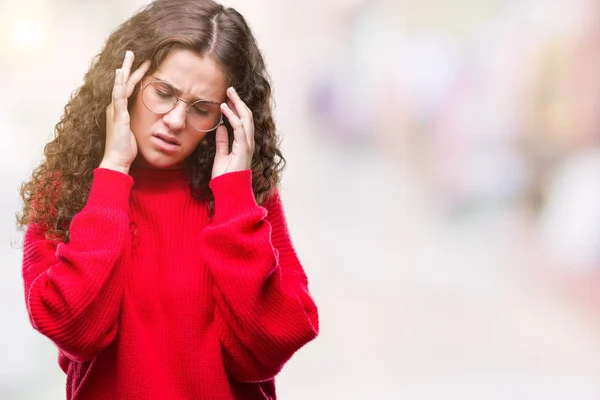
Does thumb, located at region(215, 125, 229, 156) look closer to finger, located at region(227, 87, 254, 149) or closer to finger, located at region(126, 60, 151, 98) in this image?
finger, located at region(227, 87, 254, 149)

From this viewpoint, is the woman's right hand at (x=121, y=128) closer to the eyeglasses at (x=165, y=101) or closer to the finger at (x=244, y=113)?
the eyeglasses at (x=165, y=101)

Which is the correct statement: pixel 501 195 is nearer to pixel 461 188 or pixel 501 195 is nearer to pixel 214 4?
pixel 461 188

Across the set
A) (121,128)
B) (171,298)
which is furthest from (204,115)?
(171,298)

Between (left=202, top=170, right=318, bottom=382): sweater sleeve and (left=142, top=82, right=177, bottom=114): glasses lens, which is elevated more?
(left=142, top=82, right=177, bottom=114): glasses lens

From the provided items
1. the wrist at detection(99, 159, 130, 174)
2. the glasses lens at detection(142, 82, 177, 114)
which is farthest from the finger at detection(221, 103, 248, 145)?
the wrist at detection(99, 159, 130, 174)

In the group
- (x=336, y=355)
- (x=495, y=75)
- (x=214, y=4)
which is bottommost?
(x=336, y=355)

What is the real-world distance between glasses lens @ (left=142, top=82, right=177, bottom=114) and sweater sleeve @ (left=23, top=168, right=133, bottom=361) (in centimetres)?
13

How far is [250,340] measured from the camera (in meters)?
1.33

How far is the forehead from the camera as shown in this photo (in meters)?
1.36

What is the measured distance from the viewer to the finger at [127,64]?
4.46ft

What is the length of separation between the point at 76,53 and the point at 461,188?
120cm

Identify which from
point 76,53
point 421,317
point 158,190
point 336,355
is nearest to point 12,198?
point 76,53

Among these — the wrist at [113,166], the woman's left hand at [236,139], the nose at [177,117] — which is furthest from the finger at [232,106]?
the wrist at [113,166]

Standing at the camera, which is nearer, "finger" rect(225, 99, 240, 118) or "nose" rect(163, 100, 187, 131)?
"nose" rect(163, 100, 187, 131)
